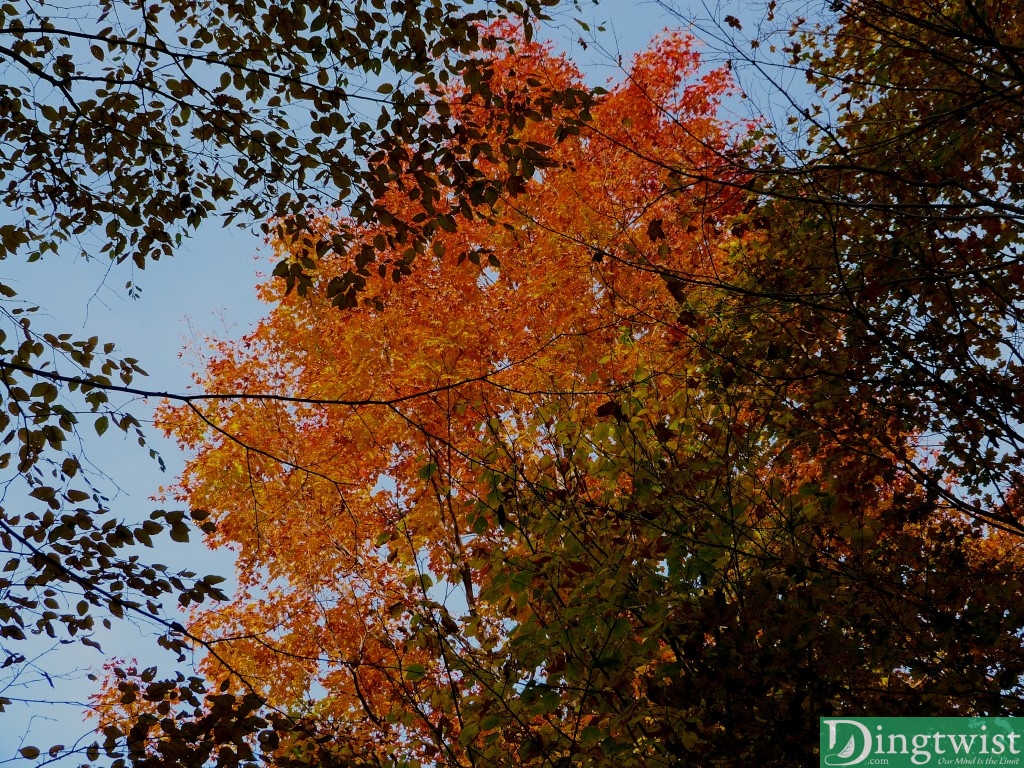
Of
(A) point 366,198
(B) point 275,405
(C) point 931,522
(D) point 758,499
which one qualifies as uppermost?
(B) point 275,405

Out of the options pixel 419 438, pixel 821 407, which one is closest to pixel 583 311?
pixel 419 438

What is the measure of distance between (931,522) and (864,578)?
1944 millimetres

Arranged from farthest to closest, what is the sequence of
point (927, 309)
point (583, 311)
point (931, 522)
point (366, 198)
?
point (583, 311) → point (931, 522) → point (927, 309) → point (366, 198)

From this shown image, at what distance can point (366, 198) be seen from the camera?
5.49m

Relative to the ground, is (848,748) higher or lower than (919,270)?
lower

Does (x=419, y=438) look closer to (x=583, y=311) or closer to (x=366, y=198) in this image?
(x=583, y=311)

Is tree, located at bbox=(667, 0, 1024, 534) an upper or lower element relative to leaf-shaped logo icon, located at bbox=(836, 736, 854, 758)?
upper

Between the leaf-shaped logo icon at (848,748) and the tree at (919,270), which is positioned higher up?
the tree at (919,270)

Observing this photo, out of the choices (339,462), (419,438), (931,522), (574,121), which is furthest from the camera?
(339,462)

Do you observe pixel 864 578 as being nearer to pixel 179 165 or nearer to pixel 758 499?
pixel 758 499

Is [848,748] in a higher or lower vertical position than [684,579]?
lower

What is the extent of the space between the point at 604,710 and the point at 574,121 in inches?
137

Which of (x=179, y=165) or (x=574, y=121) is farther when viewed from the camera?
(x=179, y=165)

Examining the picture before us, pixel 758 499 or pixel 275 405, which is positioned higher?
pixel 275 405
